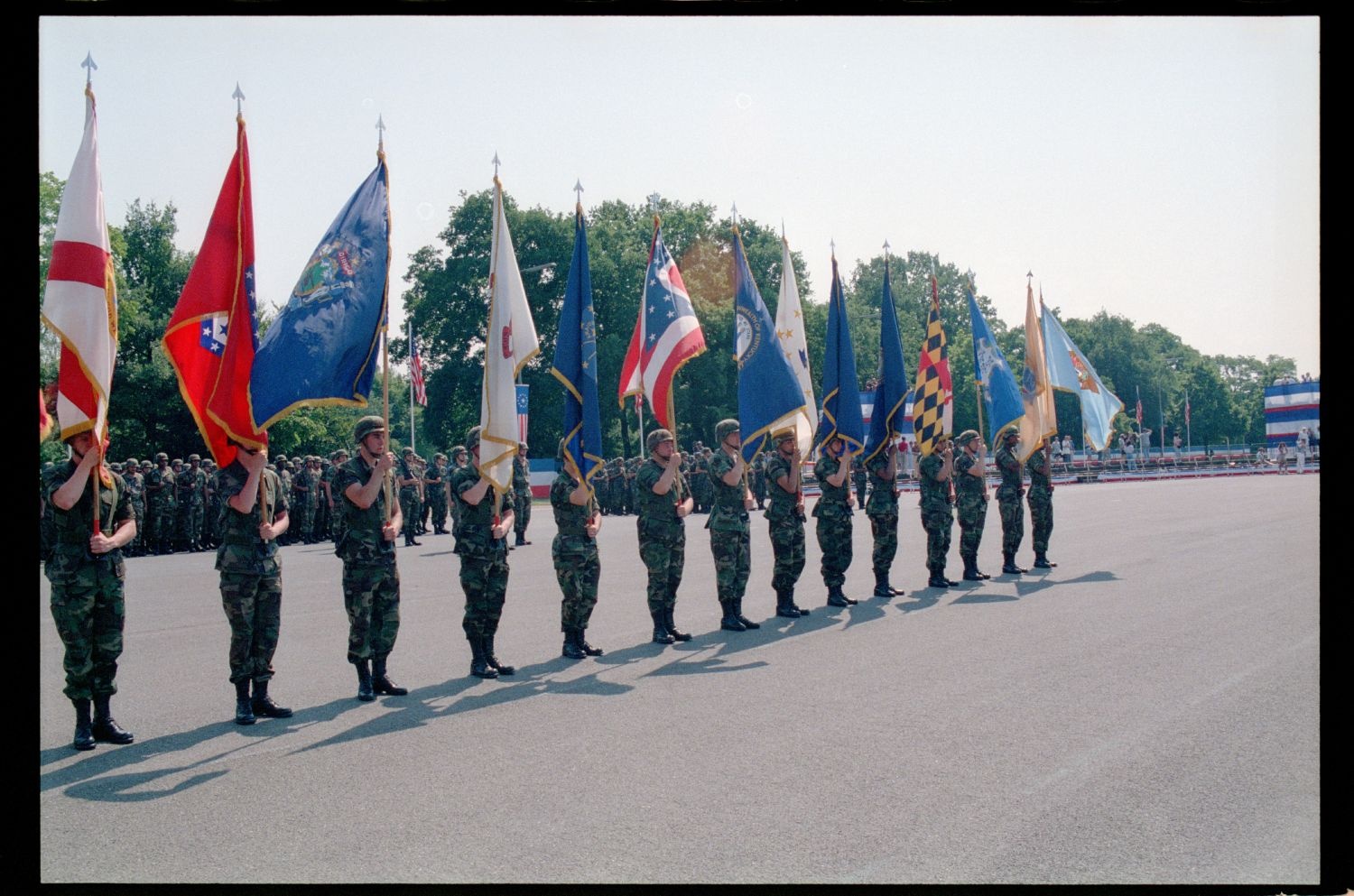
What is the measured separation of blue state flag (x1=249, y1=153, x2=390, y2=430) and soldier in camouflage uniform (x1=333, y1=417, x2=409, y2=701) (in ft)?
1.83

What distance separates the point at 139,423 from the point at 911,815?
4266 cm

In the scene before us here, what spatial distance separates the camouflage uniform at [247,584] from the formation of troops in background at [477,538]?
0.01 m

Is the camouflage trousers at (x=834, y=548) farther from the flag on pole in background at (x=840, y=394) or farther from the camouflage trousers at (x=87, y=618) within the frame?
the camouflage trousers at (x=87, y=618)

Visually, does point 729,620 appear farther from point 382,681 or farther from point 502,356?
point 382,681

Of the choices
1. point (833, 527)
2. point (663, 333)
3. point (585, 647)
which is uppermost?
point (663, 333)

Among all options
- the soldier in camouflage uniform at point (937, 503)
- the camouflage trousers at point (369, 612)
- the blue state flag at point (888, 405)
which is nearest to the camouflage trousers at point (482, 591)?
the camouflage trousers at point (369, 612)

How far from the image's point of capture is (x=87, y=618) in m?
6.69

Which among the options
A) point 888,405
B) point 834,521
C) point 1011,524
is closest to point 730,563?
point 834,521

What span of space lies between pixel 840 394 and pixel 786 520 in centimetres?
172

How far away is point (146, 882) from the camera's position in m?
4.45

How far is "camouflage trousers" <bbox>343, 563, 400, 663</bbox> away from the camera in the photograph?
25.8ft

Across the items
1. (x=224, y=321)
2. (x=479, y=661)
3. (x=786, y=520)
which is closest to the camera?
(x=224, y=321)

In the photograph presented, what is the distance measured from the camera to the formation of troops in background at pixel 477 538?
6.70 metres
